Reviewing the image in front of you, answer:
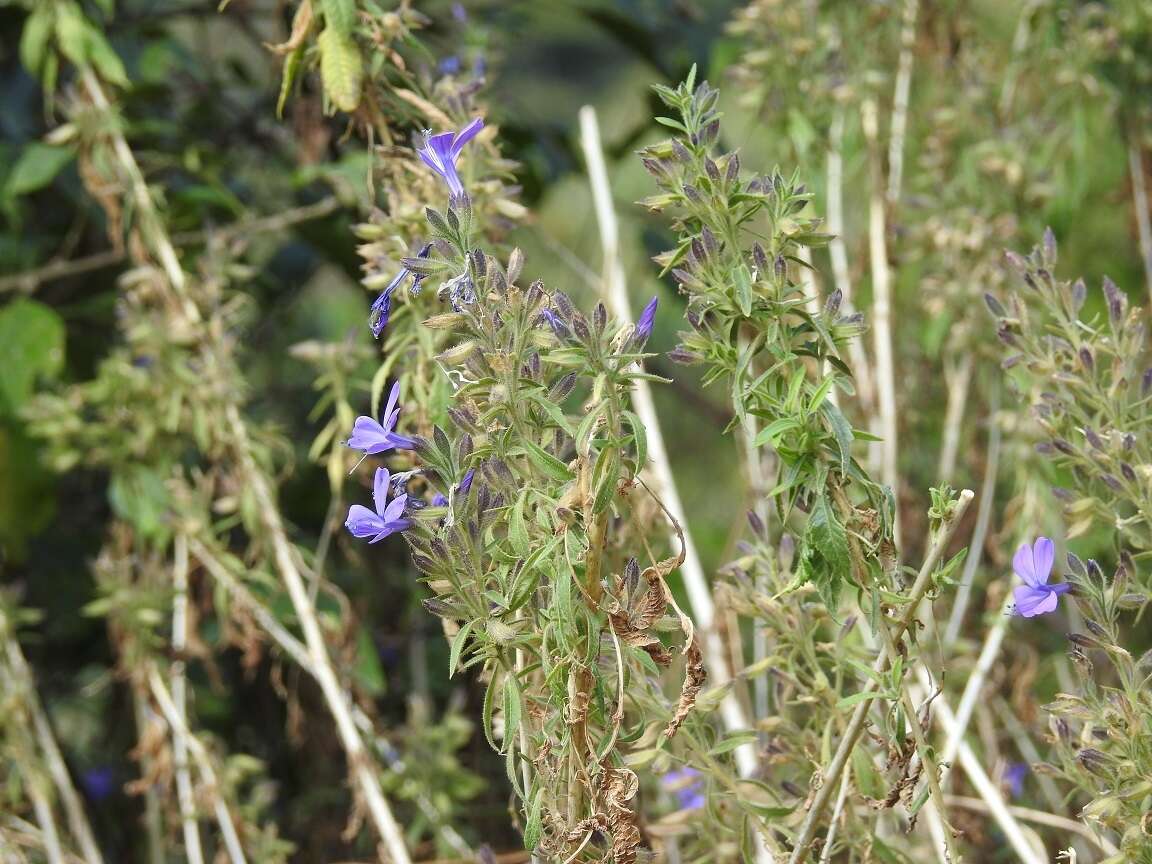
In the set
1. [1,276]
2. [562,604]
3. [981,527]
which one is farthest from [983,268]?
[1,276]

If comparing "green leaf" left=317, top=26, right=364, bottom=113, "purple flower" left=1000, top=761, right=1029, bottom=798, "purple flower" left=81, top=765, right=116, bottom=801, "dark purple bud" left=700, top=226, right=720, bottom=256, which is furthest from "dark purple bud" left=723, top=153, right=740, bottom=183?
"purple flower" left=81, top=765, right=116, bottom=801

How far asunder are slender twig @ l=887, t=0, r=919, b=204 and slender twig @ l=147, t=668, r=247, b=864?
108 centimetres

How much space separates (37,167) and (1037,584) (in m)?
1.28

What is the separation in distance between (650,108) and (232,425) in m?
0.91

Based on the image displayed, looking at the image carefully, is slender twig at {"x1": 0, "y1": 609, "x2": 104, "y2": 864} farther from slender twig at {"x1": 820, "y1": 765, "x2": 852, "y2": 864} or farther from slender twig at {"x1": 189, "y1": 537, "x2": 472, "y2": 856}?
slender twig at {"x1": 820, "y1": 765, "x2": 852, "y2": 864}

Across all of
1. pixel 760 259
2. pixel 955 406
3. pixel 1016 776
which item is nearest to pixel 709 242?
pixel 760 259

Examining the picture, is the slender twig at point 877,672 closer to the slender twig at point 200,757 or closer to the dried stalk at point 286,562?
the dried stalk at point 286,562

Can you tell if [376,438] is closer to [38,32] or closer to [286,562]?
[286,562]

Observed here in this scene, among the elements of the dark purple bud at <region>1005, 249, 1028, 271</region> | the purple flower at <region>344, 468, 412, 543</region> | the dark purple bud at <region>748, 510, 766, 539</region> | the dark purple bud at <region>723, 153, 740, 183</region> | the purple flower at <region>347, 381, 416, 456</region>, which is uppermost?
the dark purple bud at <region>723, 153, 740, 183</region>

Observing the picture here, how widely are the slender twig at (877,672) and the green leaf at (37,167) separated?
1.17m

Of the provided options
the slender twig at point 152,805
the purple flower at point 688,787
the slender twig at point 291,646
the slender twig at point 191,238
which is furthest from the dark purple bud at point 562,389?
the slender twig at point 152,805

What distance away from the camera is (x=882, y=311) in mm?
1578

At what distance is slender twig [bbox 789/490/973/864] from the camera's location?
2.33 feet

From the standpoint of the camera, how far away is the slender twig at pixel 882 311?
150 cm
